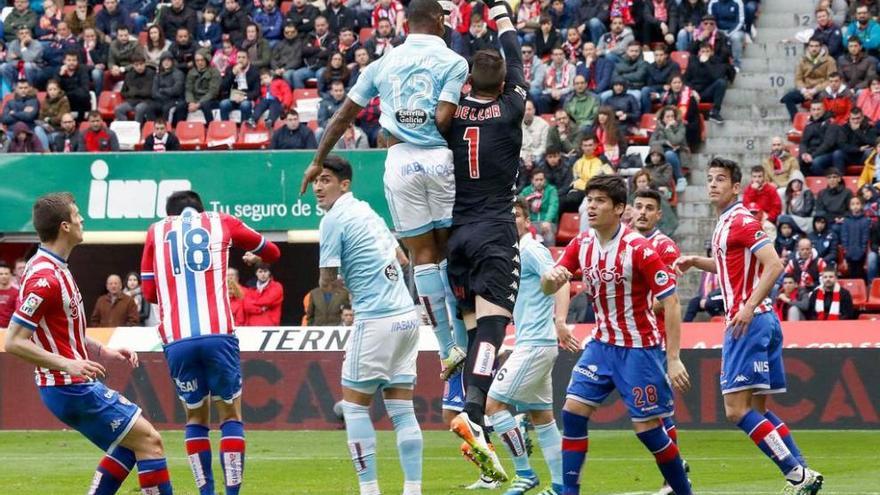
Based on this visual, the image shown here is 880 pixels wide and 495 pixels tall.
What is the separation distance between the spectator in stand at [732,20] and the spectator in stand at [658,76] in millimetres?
1523

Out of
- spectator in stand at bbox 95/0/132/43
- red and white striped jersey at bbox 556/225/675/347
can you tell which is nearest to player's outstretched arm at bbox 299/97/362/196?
red and white striped jersey at bbox 556/225/675/347

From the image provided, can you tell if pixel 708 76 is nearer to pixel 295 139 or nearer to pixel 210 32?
pixel 295 139

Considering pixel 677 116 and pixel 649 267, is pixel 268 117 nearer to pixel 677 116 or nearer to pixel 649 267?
pixel 677 116

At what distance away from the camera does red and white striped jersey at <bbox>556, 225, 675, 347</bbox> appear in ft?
34.7

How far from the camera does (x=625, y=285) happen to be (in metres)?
10.7

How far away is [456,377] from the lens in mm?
12133

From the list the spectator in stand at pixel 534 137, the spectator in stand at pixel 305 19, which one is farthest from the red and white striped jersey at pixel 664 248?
the spectator in stand at pixel 305 19

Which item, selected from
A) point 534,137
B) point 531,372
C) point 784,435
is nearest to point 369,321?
point 531,372

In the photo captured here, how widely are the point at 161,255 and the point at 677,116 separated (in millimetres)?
14269

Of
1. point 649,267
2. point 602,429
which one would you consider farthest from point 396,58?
point 602,429

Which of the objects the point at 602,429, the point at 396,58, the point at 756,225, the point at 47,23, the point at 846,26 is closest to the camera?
the point at 396,58

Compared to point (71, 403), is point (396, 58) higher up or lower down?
higher up

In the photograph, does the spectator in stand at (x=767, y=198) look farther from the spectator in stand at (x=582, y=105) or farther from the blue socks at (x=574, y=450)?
the blue socks at (x=574, y=450)

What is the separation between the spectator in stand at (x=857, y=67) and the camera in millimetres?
24609
